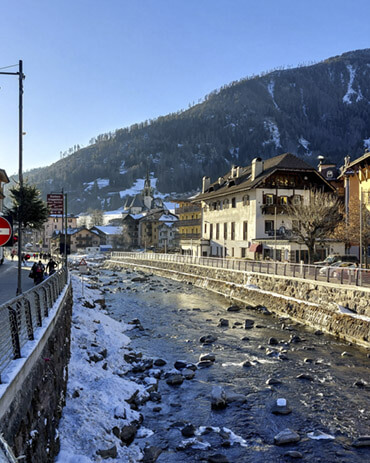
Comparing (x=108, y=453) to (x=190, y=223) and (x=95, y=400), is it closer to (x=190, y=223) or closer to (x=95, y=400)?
(x=95, y=400)

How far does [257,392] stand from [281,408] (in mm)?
1588

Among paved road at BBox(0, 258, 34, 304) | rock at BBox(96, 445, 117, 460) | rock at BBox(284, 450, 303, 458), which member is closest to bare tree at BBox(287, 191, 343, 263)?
paved road at BBox(0, 258, 34, 304)

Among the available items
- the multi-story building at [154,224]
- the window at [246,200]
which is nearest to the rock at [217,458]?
the window at [246,200]

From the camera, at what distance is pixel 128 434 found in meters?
11.1

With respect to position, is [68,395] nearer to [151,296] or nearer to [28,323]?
[28,323]

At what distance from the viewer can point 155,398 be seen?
547 inches

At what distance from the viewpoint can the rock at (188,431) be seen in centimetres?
1151

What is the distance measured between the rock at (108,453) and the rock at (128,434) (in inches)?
44.9

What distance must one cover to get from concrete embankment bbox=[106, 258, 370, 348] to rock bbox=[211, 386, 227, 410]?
31.3ft

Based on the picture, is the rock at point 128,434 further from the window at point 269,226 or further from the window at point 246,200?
the window at point 246,200

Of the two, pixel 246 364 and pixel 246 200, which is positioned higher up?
pixel 246 200

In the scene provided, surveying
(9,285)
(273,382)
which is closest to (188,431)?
(273,382)

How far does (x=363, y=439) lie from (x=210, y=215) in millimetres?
56728

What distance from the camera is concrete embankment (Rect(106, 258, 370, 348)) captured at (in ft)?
69.4
